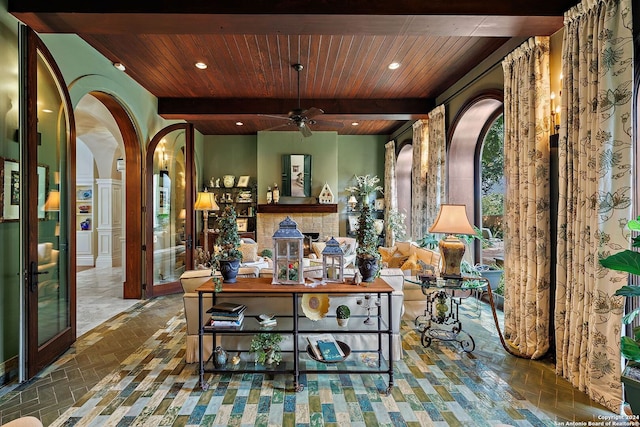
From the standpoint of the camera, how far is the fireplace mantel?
309 inches

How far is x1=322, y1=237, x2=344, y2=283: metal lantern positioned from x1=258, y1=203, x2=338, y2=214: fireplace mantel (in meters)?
4.95

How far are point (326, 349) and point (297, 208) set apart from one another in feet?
17.2

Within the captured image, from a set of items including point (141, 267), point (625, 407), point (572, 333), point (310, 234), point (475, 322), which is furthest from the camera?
point (310, 234)

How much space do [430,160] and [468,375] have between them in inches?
139

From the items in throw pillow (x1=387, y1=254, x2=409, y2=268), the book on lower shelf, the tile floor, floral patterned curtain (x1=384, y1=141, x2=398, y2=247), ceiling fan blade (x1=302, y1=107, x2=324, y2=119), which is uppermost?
ceiling fan blade (x1=302, y1=107, x2=324, y2=119)

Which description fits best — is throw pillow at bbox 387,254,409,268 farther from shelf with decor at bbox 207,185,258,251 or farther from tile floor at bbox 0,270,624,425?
shelf with decor at bbox 207,185,258,251

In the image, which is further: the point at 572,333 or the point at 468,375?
the point at 468,375

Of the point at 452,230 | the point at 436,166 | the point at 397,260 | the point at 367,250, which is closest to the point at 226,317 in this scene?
the point at 367,250

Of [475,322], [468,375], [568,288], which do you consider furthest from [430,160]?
[468,375]

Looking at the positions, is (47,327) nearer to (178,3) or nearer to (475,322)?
(178,3)

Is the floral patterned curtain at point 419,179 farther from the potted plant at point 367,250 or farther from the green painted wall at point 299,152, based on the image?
the potted plant at point 367,250

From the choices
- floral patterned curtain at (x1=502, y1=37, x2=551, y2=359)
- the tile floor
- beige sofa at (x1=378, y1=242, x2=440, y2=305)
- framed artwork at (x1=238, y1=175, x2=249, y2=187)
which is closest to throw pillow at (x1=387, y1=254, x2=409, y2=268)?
beige sofa at (x1=378, y1=242, x2=440, y2=305)

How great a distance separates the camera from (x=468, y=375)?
290cm

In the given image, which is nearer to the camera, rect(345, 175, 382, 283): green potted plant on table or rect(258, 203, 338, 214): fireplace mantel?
rect(345, 175, 382, 283): green potted plant on table
